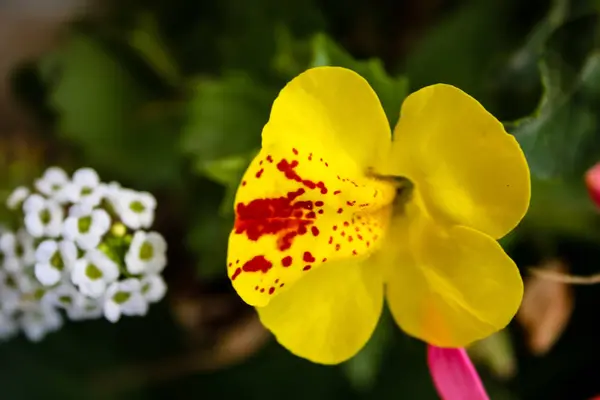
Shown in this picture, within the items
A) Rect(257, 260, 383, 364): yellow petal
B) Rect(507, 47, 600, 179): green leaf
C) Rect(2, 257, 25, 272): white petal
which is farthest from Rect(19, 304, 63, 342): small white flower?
Rect(507, 47, 600, 179): green leaf

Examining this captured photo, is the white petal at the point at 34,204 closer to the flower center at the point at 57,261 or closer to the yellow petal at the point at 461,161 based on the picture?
the flower center at the point at 57,261

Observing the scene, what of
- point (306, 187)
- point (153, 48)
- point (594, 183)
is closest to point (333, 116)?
point (306, 187)

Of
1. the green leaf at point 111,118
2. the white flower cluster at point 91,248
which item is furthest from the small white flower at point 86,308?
the green leaf at point 111,118

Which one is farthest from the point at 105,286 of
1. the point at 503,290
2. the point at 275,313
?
the point at 503,290

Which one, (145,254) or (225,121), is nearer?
(145,254)

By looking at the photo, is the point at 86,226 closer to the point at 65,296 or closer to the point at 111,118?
the point at 65,296

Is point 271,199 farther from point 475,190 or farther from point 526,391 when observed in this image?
point 526,391
